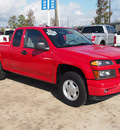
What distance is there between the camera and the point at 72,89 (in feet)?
13.3

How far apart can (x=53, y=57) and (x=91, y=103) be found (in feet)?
4.37

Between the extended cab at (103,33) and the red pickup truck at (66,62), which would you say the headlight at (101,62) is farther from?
the extended cab at (103,33)

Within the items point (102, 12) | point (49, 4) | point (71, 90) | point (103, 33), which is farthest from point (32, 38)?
point (102, 12)

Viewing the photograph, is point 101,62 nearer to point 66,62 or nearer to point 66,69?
point 66,62

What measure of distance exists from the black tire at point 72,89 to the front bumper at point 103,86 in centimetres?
20

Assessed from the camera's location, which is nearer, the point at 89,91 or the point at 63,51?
the point at 89,91

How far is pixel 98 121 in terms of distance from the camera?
3.45 metres

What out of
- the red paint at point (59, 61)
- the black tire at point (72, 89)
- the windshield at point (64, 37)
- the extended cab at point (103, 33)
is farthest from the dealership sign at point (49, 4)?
the black tire at point (72, 89)

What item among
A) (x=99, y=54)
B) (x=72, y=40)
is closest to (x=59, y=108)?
(x=99, y=54)

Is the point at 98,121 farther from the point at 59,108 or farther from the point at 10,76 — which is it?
the point at 10,76

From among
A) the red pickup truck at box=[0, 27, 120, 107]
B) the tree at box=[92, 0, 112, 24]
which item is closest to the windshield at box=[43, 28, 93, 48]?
the red pickup truck at box=[0, 27, 120, 107]

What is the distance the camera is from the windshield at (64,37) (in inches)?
181

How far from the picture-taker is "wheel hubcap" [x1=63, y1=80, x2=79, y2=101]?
4023 millimetres

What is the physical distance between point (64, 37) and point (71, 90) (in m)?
1.44
